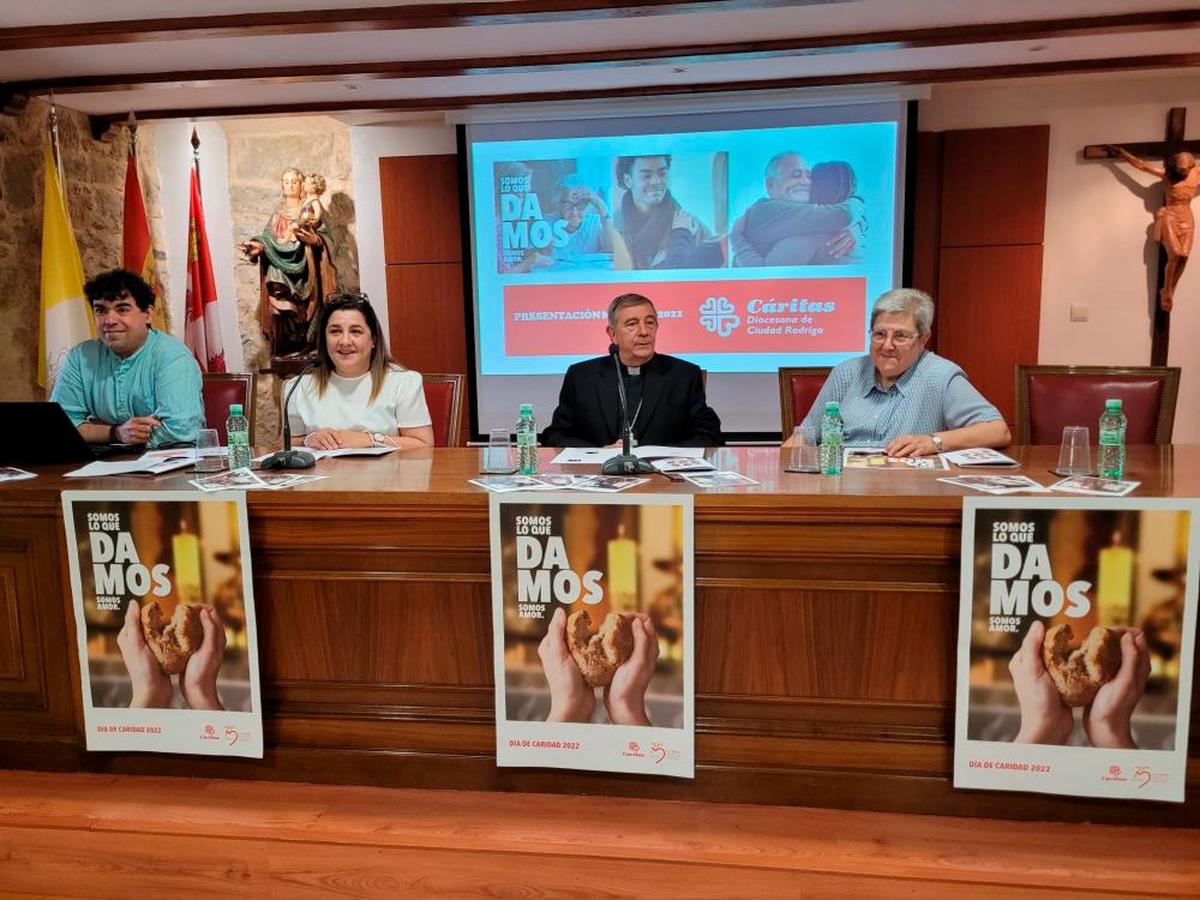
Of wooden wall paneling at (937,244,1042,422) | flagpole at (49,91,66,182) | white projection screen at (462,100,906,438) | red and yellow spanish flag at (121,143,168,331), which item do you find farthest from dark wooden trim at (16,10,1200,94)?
wooden wall paneling at (937,244,1042,422)

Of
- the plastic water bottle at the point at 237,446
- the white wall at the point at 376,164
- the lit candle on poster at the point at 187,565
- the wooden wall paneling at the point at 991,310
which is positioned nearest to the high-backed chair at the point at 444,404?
the plastic water bottle at the point at 237,446

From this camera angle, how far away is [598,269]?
4719mm

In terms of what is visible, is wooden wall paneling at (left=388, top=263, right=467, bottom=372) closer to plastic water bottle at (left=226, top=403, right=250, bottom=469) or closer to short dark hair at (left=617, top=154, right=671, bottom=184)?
short dark hair at (left=617, top=154, right=671, bottom=184)

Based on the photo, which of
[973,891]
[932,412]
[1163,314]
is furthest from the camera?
[1163,314]

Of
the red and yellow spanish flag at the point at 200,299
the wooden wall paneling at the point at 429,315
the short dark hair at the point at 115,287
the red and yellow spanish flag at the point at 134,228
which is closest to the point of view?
the short dark hair at the point at 115,287

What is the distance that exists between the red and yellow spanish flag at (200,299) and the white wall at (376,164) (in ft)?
2.80

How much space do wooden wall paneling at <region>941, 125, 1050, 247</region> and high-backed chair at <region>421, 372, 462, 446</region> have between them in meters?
3.14

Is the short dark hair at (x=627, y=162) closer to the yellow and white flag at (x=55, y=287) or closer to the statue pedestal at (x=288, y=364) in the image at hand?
the statue pedestal at (x=288, y=364)

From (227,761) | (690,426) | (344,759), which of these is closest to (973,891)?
(344,759)

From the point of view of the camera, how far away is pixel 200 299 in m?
4.80

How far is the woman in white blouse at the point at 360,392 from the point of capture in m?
2.46

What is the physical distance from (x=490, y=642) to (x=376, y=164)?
158 inches

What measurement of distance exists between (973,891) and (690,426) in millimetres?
1635

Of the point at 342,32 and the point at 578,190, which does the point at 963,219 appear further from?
the point at 342,32
